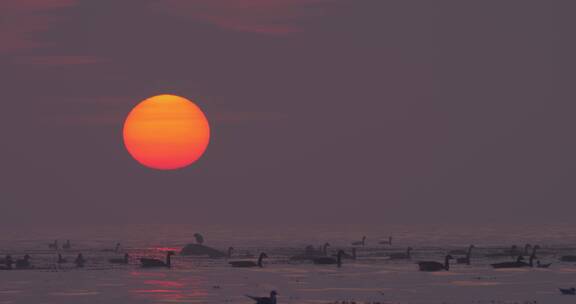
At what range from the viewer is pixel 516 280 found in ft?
258

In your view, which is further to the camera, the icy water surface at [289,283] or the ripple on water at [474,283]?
the ripple on water at [474,283]

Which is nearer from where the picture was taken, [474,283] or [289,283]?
[474,283]

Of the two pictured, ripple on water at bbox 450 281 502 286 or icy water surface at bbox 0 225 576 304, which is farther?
ripple on water at bbox 450 281 502 286

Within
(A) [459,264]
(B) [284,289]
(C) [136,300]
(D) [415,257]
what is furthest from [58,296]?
(D) [415,257]

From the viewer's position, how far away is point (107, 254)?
128 metres

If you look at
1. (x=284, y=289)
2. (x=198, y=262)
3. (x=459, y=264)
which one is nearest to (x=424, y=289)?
(x=284, y=289)

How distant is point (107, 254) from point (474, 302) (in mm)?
72774

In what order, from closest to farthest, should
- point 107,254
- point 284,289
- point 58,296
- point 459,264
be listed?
point 58,296 < point 284,289 < point 459,264 < point 107,254

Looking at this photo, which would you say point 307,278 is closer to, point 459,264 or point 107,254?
point 459,264

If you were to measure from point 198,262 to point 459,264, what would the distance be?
23.0 meters

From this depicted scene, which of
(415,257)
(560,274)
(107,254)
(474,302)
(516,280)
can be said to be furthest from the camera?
(107,254)

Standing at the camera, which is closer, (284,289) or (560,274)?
(284,289)

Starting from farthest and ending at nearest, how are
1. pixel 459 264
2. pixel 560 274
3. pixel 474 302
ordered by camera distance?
pixel 459 264 < pixel 560 274 < pixel 474 302

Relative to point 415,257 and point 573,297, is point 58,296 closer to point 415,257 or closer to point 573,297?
point 573,297
